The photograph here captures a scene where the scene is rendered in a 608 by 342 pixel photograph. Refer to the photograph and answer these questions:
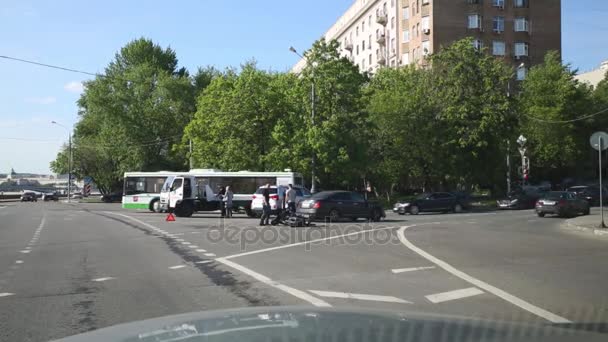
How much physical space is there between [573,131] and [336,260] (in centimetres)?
5113

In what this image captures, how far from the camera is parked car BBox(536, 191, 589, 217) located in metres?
31.0

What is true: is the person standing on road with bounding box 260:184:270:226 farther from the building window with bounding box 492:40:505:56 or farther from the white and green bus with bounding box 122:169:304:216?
the building window with bounding box 492:40:505:56

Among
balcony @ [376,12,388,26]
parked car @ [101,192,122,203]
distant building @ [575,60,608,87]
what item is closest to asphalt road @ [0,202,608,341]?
parked car @ [101,192,122,203]

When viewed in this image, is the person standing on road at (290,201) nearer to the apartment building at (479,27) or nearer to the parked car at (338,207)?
the parked car at (338,207)

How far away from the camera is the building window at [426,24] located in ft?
213

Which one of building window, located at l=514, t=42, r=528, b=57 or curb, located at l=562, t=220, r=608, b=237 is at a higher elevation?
building window, located at l=514, t=42, r=528, b=57

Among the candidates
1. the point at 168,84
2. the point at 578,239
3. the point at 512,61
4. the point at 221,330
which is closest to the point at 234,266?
the point at 221,330

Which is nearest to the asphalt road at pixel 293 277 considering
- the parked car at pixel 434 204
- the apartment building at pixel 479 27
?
the parked car at pixel 434 204

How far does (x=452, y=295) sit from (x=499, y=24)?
64882mm

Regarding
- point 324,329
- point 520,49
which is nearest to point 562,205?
point 324,329

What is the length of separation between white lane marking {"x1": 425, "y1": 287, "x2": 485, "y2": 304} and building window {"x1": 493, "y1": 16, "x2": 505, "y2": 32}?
2522 inches

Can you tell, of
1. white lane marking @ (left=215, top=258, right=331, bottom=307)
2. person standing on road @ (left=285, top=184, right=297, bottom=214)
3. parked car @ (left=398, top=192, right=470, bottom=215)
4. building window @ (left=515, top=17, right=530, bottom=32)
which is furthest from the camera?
building window @ (left=515, top=17, right=530, bottom=32)

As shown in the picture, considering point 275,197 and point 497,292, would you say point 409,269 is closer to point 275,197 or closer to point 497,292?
point 497,292

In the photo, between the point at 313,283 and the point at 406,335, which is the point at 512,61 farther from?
the point at 406,335
